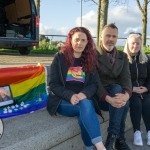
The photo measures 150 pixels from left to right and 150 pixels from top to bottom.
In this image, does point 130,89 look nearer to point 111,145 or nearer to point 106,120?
point 106,120

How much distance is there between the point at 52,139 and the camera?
11.5 feet

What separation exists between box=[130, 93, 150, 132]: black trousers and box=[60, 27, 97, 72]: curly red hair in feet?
2.44

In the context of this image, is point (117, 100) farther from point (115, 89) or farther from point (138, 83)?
point (138, 83)

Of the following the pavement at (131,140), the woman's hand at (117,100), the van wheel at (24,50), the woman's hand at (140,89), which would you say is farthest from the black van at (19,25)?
the woman's hand at (117,100)

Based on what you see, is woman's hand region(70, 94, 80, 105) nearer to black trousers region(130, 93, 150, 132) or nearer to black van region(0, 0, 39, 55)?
black trousers region(130, 93, 150, 132)

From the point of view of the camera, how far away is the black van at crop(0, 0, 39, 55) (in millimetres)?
9289

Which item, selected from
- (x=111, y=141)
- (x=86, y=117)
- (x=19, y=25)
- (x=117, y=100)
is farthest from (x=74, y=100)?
(x=19, y=25)

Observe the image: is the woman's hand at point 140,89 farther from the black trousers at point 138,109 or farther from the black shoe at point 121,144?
the black shoe at point 121,144

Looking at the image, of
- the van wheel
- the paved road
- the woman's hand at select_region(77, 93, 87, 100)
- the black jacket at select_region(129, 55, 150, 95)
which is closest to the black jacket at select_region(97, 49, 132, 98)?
the black jacket at select_region(129, 55, 150, 95)

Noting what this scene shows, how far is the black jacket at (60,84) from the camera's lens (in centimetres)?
383

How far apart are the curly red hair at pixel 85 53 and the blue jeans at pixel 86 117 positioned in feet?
1.43

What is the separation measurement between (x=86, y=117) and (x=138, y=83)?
1.36 metres

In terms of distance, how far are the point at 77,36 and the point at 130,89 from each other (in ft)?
2.96

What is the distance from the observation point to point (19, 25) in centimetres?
1016
